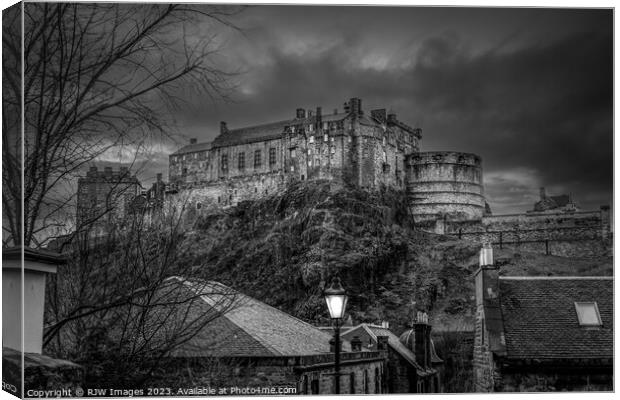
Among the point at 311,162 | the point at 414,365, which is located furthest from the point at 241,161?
the point at 414,365

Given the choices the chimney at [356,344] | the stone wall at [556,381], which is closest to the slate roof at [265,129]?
the chimney at [356,344]

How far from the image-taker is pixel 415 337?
2261 cm

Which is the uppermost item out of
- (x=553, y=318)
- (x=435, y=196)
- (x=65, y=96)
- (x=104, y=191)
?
(x=435, y=196)

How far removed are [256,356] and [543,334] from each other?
550 cm

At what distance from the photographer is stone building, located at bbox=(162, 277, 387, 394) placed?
1277cm

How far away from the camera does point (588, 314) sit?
15445mm

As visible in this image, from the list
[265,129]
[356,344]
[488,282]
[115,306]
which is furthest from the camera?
[265,129]

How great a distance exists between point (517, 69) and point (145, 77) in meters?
6.63

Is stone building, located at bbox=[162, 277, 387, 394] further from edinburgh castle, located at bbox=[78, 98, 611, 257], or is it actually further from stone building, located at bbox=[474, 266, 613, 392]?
edinburgh castle, located at bbox=[78, 98, 611, 257]

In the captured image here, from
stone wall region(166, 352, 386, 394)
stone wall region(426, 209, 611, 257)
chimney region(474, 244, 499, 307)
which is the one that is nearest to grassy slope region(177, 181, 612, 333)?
stone wall region(426, 209, 611, 257)

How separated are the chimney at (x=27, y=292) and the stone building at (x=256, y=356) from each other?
201 cm

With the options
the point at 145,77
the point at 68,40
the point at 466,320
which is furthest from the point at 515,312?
the point at 466,320

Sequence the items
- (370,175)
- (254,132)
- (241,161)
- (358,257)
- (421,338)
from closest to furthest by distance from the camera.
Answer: (421,338)
(254,132)
(241,161)
(370,175)
(358,257)

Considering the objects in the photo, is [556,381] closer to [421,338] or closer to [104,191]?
[104,191]
